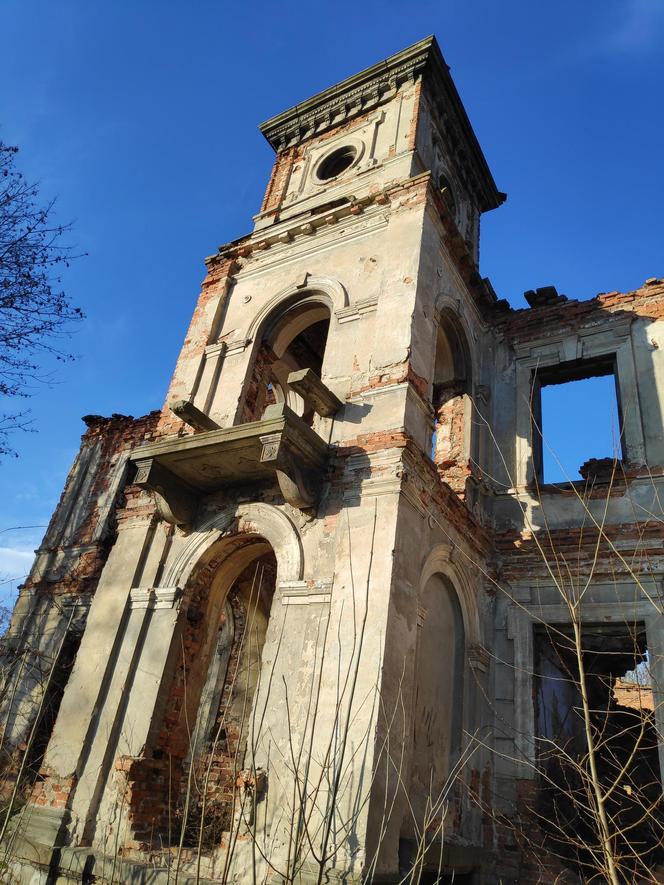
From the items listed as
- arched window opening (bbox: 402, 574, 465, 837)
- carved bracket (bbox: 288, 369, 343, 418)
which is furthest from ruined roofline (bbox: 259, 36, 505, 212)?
arched window opening (bbox: 402, 574, 465, 837)

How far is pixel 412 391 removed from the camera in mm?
8227

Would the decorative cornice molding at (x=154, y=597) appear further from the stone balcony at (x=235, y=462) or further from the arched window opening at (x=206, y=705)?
the stone balcony at (x=235, y=462)

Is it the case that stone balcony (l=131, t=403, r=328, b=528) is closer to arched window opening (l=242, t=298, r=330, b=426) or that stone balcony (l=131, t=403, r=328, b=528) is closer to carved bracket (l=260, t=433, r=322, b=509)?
carved bracket (l=260, t=433, r=322, b=509)

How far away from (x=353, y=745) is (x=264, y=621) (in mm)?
4691

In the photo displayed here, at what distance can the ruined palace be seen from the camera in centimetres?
637

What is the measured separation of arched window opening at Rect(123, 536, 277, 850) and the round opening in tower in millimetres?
8016

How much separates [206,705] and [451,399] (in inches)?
256

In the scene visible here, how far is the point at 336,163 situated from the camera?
44.2 feet

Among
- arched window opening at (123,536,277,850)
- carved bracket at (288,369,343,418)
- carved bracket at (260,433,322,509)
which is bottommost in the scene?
arched window opening at (123,536,277,850)

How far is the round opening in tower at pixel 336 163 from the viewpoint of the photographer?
43.2 ft

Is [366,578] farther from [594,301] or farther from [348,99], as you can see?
[348,99]

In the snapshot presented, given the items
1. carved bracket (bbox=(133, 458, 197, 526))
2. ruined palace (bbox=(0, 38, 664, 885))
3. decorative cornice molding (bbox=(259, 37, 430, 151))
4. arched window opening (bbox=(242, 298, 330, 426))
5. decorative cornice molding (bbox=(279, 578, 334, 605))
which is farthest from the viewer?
decorative cornice molding (bbox=(259, 37, 430, 151))

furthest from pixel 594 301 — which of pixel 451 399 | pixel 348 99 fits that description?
pixel 348 99

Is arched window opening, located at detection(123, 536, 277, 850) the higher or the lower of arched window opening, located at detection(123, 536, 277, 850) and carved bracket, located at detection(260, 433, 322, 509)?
the lower
